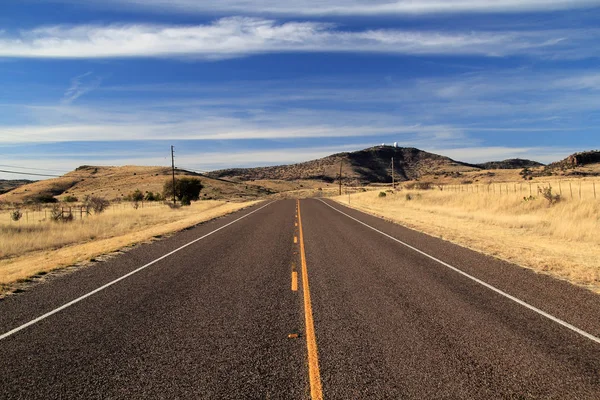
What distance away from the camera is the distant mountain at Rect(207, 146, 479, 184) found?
159 m

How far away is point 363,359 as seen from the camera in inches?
192

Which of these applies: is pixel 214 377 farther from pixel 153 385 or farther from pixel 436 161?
pixel 436 161

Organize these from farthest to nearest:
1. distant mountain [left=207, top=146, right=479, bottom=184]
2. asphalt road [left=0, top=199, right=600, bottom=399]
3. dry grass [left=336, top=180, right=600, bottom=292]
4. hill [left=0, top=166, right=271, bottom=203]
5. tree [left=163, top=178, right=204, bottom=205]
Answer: distant mountain [left=207, top=146, right=479, bottom=184]
hill [left=0, top=166, right=271, bottom=203]
tree [left=163, top=178, right=204, bottom=205]
dry grass [left=336, top=180, right=600, bottom=292]
asphalt road [left=0, top=199, right=600, bottom=399]

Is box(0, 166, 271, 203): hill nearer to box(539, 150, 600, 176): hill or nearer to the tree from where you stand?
the tree

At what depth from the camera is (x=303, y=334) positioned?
227 inches

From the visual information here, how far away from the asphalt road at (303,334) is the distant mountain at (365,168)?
446 feet

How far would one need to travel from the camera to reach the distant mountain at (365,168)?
520 feet

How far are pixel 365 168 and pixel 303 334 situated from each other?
169 m

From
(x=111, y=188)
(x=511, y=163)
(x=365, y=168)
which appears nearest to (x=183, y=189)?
(x=111, y=188)

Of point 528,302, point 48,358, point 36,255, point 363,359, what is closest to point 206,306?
point 48,358

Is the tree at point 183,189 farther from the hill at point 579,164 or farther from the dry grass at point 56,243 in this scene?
the hill at point 579,164

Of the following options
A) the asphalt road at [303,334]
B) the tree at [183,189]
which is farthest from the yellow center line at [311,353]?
the tree at [183,189]

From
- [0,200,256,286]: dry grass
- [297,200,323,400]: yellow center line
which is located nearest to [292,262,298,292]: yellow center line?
[297,200,323,400]: yellow center line

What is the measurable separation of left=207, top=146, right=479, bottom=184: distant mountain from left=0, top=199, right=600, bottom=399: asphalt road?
136 meters
